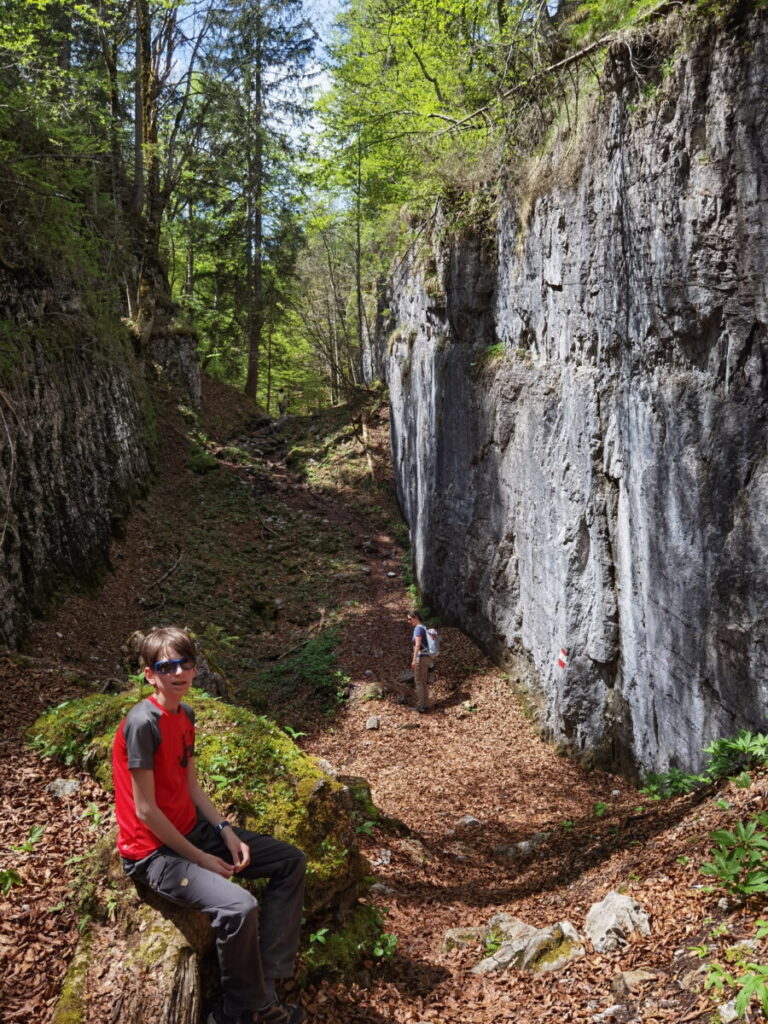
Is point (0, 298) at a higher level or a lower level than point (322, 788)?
higher

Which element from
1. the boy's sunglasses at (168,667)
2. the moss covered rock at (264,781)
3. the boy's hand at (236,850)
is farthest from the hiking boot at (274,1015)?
the boy's sunglasses at (168,667)

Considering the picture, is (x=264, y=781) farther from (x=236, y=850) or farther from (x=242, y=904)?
(x=242, y=904)

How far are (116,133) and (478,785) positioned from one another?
20.3 m

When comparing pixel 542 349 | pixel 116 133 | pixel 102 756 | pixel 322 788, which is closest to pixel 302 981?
pixel 322 788

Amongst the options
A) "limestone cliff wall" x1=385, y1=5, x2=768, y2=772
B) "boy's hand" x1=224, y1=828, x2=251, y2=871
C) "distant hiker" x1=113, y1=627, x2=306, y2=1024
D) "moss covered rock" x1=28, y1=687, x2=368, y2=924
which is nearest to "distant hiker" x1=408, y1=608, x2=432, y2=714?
"limestone cliff wall" x1=385, y1=5, x2=768, y2=772

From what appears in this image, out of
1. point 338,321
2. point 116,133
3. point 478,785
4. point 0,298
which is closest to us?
point 478,785

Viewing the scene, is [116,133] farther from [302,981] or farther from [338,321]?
[302,981]

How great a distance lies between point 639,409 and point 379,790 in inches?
227

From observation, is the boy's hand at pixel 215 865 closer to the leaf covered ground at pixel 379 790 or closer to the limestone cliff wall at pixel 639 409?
the leaf covered ground at pixel 379 790

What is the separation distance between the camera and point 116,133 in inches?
733

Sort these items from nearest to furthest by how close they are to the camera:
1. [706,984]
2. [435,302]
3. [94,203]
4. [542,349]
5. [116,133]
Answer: [706,984] < [542,349] < [435,302] < [94,203] < [116,133]

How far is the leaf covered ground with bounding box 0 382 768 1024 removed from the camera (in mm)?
3496

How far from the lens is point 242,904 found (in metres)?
2.95

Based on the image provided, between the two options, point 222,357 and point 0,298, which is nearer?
point 0,298
